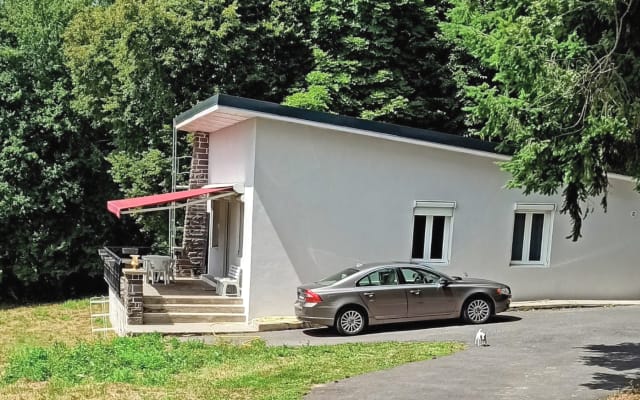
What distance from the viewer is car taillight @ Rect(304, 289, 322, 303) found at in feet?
47.8

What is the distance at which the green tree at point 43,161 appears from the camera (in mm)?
29562

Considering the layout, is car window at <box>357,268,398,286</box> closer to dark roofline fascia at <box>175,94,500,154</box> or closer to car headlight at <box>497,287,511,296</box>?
car headlight at <box>497,287,511,296</box>

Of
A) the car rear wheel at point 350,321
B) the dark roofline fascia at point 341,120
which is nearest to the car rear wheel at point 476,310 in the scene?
the car rear wheel at point 350,321

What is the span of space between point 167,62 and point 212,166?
18.7 ft

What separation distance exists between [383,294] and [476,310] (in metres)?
2.39

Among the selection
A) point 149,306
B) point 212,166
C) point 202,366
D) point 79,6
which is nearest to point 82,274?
point 79,6

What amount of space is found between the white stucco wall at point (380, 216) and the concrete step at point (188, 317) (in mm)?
540

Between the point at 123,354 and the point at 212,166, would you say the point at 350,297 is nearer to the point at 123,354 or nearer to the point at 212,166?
the point at 123,354

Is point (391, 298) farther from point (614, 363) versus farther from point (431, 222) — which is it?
point (614, 363)

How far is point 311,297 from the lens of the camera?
14625 mm

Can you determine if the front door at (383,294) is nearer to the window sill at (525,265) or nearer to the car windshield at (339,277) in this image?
the car windshield at (339,277)

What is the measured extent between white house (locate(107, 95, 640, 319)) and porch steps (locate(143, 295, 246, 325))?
39cm

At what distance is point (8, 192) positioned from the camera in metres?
28.7

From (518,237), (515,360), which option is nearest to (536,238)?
(518,237)
